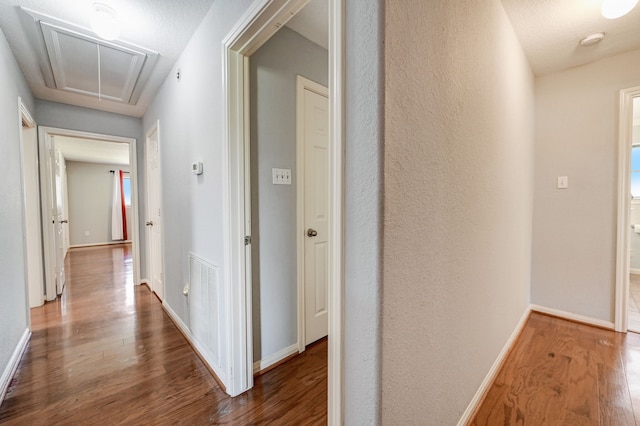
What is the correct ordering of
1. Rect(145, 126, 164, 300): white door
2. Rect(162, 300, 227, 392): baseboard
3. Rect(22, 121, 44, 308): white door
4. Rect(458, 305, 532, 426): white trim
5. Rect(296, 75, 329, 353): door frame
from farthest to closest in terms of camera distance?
1. Rect(145, 126, 164, 300): white door
2. Rect(22, 121, 44, 308): white door
3. Rect(296, 75, 329, 353): door frame
4. Rect(162, 300, 227, 392): baseboard
5. Rect(458, 305, 532, 426): white trim

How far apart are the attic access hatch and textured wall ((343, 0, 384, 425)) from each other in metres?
2.16

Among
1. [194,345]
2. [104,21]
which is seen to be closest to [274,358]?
[194,345]

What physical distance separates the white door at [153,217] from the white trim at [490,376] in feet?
10.0

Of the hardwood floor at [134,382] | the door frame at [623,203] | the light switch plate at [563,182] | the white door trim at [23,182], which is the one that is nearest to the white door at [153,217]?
the hardwood floor at [134,382]

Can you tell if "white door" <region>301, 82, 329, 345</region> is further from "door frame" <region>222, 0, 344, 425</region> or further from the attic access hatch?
the attic access hatch

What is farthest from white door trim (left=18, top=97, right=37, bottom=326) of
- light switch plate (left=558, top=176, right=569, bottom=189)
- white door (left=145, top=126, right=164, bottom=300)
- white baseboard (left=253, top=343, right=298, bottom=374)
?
light switch plate (left=558, top=176, right=569, bottom=189)

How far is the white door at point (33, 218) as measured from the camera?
2.86 meters

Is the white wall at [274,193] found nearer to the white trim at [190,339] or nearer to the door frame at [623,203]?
the white trim at [190,339]

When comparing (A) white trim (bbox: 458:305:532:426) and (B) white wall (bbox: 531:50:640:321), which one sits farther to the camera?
(B) white wall (bbox: 531:50:640:321)

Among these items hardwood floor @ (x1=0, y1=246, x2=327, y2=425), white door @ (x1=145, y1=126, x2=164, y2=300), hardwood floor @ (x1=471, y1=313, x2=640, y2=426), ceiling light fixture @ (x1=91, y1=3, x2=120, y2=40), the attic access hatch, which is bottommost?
hardwood floor @ (x1=471, y1=313, x2=640, y2=426)

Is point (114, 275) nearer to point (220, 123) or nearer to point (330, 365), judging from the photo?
point (220, 123)

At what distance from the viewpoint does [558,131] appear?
2492 mm

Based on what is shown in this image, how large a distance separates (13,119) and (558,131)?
4656 millimetres

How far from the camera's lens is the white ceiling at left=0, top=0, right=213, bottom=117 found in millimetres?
1634
